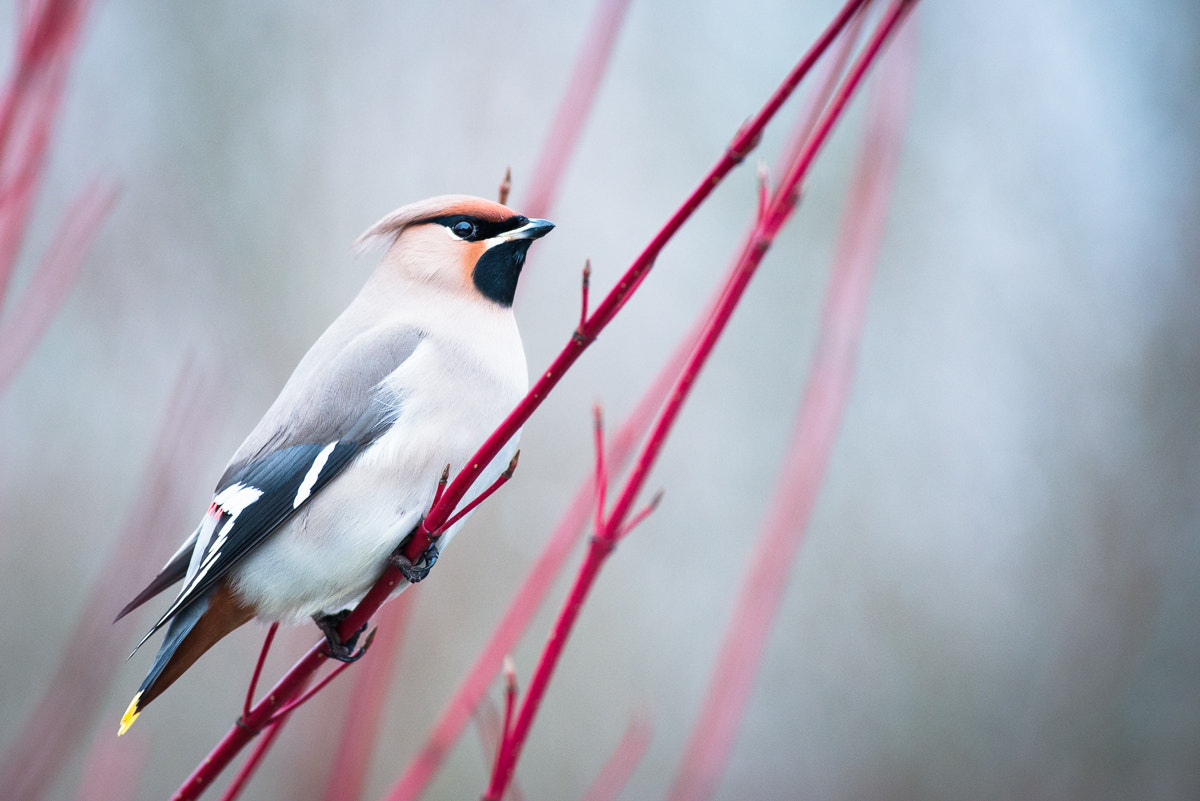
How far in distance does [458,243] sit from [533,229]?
12.8 inches

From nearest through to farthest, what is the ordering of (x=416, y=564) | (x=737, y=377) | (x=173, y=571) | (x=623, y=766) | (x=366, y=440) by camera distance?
(x=623, y=766), (x=416, y=564), (x=173, y=571), (x=366, y=440), (x=737, y=377)

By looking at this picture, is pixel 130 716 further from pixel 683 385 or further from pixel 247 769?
pixel 683 385

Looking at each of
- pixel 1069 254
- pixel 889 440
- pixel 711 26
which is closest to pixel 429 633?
pixel 889 440

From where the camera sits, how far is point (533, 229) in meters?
1.65

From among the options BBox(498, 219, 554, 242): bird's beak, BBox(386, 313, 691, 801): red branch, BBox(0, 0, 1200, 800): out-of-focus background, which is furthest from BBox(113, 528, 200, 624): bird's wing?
BBox(0, 0, 1200, 800): out-of-focus background

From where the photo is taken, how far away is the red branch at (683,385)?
39.0 inches

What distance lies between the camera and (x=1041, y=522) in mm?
6488

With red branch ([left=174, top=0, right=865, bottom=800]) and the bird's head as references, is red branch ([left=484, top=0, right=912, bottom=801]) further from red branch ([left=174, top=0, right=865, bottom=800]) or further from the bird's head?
the bird's head

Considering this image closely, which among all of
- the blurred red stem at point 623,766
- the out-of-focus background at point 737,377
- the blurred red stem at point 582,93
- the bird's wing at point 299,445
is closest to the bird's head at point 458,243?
the bird's wing at point 299,445

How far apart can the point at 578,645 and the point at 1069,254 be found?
4065 mm

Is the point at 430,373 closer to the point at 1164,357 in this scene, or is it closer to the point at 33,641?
the point at 33,641

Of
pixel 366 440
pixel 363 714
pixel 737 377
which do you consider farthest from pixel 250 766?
pixel 737 377

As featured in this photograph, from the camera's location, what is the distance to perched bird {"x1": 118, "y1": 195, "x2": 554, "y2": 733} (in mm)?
1669

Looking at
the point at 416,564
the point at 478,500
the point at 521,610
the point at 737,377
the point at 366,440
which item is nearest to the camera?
the point at 478,500
